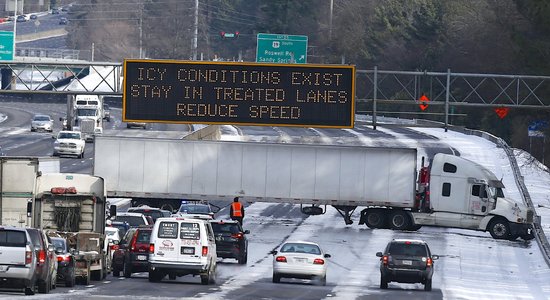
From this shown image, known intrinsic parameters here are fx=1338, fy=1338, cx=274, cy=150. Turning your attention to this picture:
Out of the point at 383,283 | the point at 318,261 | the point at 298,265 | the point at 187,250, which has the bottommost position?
the point at 383,283

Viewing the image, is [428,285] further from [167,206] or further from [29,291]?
[167,206]

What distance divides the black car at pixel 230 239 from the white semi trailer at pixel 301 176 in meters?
14.1

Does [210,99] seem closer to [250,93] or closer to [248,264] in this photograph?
[250,93]

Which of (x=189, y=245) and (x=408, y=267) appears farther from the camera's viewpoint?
(x=408, y=267)

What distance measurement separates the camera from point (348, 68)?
4900cm

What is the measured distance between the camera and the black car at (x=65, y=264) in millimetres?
31516

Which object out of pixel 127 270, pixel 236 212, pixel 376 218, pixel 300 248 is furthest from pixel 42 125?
pixel 300 248

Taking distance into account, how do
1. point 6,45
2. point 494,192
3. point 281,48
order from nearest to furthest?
1. point 494,192
2. point 281,48
3. point 6,45

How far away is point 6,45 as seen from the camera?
7900 cm

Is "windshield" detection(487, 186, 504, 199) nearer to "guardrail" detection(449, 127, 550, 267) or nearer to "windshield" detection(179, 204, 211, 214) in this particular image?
"guardrail" detection(449, 127, 550, 267)

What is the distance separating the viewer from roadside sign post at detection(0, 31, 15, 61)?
78.4 m

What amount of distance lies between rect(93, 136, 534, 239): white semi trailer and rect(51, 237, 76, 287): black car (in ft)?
82.7

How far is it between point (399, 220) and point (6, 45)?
3230cm

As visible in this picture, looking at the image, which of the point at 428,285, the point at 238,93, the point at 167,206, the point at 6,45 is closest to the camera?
the point at 428,285
